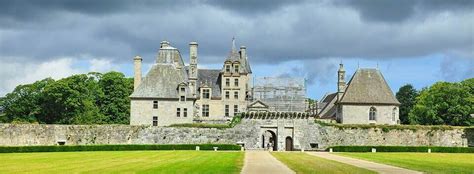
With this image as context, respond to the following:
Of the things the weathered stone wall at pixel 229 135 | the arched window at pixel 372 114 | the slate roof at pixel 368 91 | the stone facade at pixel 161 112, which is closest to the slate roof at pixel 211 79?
the stone facade at pixel 161 112

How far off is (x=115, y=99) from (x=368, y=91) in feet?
113

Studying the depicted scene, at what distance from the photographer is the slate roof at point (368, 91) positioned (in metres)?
79.8

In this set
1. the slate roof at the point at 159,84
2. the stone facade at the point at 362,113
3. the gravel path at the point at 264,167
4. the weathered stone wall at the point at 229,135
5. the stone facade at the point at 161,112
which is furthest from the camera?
the slate roof at the point at 159,84

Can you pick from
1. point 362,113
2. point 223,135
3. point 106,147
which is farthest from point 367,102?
point 106,147

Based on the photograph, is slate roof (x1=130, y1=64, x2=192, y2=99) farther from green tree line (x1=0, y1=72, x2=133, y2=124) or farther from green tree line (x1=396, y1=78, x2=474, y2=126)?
green tree line (x1=396, y1=78, x2=474, y2=126)

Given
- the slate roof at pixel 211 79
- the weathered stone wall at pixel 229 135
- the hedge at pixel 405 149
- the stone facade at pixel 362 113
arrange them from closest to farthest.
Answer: the hedge at pixel 405 149, the weathered stone wall at pixel 229 135, the stone facade at pixel 362 113, the slate roof at pixel 211 79

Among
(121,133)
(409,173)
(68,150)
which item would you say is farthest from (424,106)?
(409,173)

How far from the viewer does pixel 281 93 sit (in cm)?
8594

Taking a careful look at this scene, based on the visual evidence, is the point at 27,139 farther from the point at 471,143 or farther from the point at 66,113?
the point at 471,143

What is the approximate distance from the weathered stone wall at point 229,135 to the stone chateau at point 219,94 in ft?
26.4

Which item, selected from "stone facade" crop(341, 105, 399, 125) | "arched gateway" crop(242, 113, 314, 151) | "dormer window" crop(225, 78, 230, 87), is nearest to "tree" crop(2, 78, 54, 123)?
"dormer window" crop(225, 78, 230, 87)

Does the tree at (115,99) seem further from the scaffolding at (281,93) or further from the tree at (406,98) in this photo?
the tree at (406,98)

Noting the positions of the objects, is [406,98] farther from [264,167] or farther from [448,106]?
[264,167]

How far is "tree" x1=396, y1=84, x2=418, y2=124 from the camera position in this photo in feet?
386
